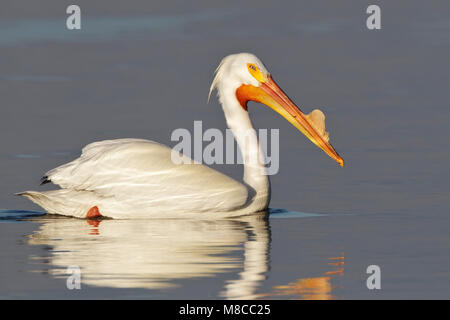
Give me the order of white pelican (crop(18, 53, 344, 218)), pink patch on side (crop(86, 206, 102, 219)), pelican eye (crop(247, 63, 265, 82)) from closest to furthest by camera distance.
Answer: white pelican (crop(18, 53, 344, 218)) < pink patch on side (crop(86, 206, 102, 219)) < pelican eye (crop(247, 63, 265, 82))

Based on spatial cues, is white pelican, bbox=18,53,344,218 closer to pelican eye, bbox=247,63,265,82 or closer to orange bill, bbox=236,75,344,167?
orange bill, bbox=236,75,344,167

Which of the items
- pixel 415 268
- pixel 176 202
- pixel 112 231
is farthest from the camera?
pixel 176 202

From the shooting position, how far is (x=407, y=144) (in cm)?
1794

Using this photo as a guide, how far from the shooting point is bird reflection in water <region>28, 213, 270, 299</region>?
26.7 feet

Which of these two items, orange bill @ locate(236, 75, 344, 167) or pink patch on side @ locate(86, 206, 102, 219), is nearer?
pink patch on side @ locate(86, 206, 102, 219)

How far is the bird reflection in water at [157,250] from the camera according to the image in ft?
26.7

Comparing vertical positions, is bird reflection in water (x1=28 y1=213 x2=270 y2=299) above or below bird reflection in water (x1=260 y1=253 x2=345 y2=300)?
above

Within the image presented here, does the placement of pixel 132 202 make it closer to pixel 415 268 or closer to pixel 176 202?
pixel 176 202

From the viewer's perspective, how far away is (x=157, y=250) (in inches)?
368

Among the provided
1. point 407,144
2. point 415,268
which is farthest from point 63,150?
point 415,268

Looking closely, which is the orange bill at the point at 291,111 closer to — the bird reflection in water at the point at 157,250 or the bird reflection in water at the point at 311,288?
the bird reflection in water at the point at 157,250

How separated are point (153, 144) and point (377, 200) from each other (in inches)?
108

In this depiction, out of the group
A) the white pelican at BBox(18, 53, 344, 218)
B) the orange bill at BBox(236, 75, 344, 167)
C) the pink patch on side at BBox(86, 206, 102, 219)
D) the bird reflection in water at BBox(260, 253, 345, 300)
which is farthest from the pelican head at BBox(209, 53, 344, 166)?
the bird reflection in water at BBox(260, 253, 345, 300)

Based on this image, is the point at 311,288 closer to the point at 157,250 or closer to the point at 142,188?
the point at 157,250
